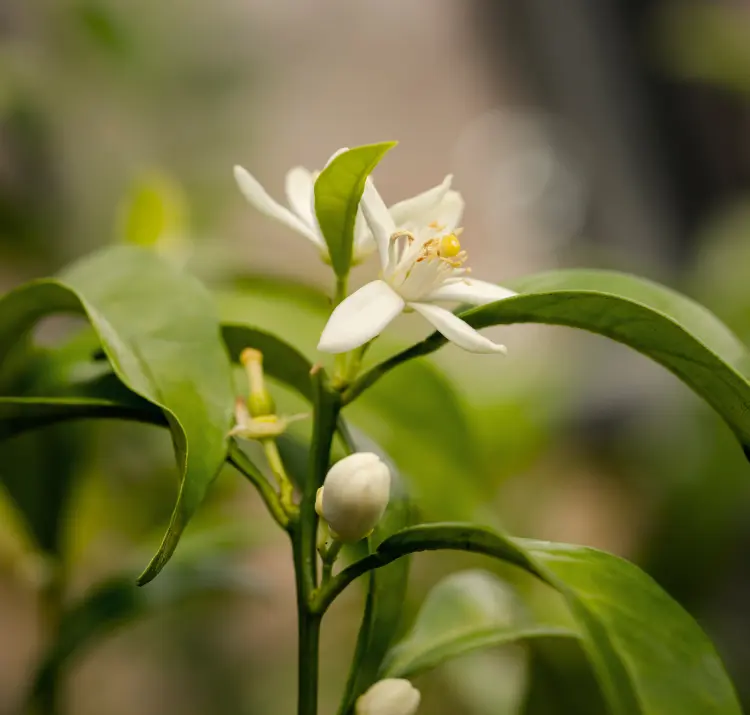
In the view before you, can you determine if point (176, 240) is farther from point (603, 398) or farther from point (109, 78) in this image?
point (603, 398)

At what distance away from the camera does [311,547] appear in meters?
0.34

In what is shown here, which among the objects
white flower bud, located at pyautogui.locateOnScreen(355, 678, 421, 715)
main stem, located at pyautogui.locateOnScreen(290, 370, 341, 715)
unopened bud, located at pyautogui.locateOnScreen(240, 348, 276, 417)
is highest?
unopened bud, located at pyautogui.locateOnScreen(240, 348, 276, 417)

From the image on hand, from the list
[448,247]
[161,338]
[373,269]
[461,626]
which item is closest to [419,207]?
[448,247]

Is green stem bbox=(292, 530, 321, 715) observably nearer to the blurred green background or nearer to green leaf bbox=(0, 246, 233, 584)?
green leaf bbox=(0, 246, 233, 584)

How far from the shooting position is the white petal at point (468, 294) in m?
0.35

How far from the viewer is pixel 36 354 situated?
1.47 ft

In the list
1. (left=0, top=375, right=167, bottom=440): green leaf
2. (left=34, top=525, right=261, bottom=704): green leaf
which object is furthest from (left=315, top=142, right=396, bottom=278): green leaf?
(left=34, top=525, right=261, bottom=704): green leaf

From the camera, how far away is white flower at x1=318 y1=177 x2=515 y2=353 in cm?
31

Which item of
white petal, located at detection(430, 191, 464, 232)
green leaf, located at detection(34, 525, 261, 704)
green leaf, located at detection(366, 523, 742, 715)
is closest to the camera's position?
green leaf, located at detection(366, 523, 742, 715)

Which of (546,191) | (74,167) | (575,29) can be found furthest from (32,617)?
(575,29)

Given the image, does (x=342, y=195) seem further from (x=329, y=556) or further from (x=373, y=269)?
(x=373, y=269)

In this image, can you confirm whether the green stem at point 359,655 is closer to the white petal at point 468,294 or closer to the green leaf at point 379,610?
the green leaf at point 379,610

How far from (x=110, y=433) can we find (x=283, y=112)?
4.33 feet

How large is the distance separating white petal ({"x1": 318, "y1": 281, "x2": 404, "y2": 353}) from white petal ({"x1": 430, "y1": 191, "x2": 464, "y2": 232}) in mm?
74
